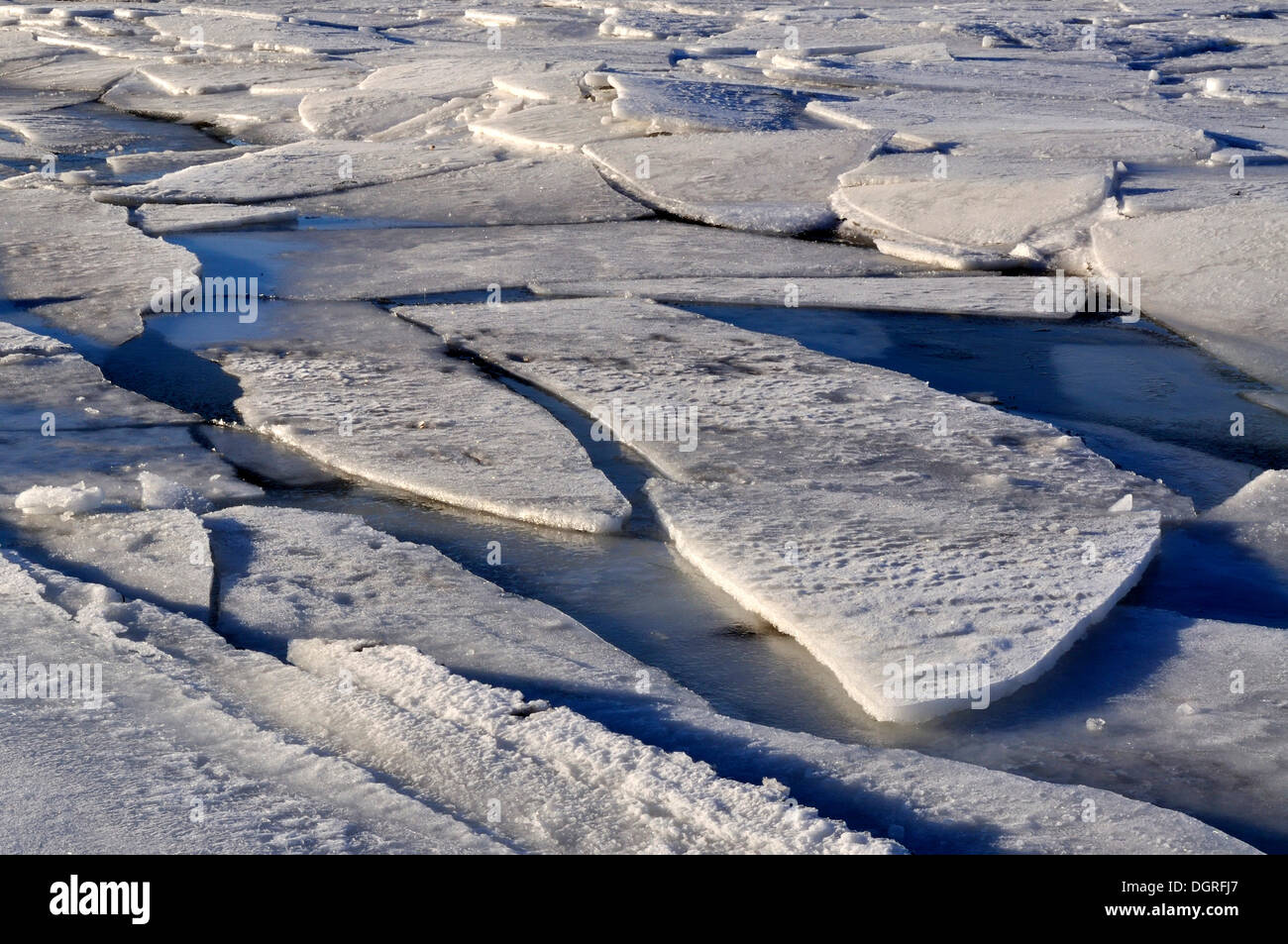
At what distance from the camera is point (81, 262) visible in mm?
5473

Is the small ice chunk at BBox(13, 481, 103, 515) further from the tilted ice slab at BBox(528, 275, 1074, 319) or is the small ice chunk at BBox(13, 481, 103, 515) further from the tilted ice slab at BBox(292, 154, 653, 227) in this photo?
the tilted ice slab at BBox(292, 154, 653, 227)

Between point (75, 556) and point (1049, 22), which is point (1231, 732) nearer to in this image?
point (75, 556)

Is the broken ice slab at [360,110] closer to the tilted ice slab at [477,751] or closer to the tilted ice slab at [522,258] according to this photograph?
the tilted ice slab at [522,258]

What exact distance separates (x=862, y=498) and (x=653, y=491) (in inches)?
19.9

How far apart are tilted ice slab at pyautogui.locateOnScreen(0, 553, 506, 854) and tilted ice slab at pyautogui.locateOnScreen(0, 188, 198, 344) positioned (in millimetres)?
2475

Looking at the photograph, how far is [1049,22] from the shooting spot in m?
12.5

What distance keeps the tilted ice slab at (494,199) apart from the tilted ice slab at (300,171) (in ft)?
0.43

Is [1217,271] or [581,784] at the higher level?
[1217,271]

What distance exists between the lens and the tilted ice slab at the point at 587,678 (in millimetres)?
2025

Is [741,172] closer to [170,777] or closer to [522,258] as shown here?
[522,258]

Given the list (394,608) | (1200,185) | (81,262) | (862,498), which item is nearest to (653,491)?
(862,498)

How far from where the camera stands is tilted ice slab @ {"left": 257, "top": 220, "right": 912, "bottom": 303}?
5.38 metres

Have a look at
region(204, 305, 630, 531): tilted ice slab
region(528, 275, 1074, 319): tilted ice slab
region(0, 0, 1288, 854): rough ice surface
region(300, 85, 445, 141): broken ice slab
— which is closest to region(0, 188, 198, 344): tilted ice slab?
region(0, 0, 1288, 854): rough ice surface

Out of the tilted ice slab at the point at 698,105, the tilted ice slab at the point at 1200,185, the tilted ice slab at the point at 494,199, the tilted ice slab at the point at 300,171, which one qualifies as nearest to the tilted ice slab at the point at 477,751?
the tilted ice slab at the point at 494,199
